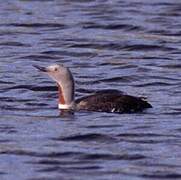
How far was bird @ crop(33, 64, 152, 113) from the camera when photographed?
55.8 feet

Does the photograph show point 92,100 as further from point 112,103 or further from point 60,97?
point 60,97

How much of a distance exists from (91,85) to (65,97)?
2127mm

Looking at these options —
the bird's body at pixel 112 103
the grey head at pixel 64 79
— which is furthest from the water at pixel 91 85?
the grey head at pixel 64 79

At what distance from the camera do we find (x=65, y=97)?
1742cm

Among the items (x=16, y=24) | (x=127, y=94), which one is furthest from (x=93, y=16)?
(x=127, y=94)

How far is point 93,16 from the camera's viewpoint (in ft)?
88.4

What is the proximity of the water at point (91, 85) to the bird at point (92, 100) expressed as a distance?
14 cm

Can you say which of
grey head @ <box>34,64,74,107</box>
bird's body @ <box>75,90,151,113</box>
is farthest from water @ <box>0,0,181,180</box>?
grey head @ <box>34,64,74,107</box>

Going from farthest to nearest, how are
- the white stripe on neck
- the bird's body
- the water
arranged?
1. the white stripe on neck
2. the bird's body
3. the water

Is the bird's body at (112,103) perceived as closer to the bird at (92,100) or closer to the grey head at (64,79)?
the bird at (92,100)

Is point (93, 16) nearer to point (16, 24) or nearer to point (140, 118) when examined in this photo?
point (16, 24)

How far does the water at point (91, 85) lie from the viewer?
1420 centimetres

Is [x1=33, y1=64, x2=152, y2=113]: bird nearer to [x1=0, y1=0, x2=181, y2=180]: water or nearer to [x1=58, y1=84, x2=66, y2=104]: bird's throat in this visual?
[x1=58, y1=84, x2=66, y2=104]: bird's throat

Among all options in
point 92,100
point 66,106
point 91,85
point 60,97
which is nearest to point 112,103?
point 92,100
